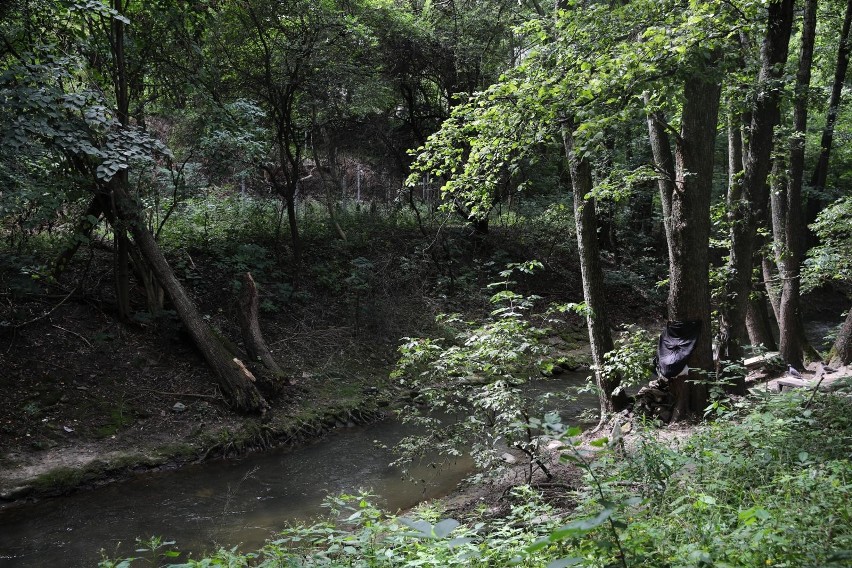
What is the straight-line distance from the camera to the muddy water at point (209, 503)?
5.44m

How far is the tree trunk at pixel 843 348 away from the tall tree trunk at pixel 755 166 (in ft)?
8.42

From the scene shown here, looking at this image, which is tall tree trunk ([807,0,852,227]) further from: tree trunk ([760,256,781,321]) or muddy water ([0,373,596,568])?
muddy water ([0,373,596,568])

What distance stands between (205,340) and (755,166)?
800 cm

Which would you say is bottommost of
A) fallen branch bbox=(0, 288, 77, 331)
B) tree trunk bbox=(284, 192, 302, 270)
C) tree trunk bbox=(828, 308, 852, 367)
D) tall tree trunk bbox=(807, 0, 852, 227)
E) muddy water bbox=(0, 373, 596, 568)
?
muddy water bbox=(0, 373, 596, 568)

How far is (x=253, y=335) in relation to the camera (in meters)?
9.57

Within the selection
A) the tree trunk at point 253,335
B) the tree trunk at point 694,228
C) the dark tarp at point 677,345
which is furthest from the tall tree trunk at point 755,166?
the tree trunk at point 253,335

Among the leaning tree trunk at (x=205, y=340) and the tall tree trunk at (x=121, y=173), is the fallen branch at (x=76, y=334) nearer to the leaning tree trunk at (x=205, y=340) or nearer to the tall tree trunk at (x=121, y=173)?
the tall tree trunk at (x=121, y=173)

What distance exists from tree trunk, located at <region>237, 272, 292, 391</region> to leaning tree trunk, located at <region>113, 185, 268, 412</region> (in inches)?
16.3

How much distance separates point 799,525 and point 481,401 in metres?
2.88

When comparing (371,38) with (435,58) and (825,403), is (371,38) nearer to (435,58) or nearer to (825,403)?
(435,58)

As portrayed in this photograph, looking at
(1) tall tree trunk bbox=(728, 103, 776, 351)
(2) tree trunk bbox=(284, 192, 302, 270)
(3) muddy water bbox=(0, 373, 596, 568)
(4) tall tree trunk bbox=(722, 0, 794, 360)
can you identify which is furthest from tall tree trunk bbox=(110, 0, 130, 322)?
(1) tall tree trunk bbox=(728, 103, 776, 351)

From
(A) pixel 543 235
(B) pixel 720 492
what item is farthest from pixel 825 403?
(A) pixel 543 235

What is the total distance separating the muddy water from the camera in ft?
17.9

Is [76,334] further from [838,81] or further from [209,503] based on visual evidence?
[838,81]
